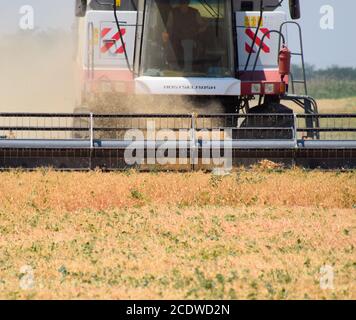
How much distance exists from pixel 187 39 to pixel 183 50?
0.57 ft

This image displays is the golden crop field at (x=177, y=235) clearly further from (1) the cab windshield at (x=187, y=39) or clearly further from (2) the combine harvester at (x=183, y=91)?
(1) the cab windshield at (x=187, y=39)

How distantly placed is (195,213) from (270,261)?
306 cm

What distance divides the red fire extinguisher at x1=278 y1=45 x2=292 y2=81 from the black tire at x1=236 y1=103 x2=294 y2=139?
0.64 metres

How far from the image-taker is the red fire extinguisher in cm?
1627

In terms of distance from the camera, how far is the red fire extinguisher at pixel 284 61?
16.3 metres

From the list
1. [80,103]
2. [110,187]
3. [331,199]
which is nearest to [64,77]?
[80,103]

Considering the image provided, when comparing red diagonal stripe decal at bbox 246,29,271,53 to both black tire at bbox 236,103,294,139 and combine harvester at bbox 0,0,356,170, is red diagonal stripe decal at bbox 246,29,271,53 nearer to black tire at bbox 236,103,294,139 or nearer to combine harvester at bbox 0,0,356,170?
combine harvester at bbox 0,0,356,170

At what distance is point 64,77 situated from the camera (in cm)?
2177

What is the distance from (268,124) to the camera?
54.3 ft

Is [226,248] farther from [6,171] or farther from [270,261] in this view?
[6,171]
